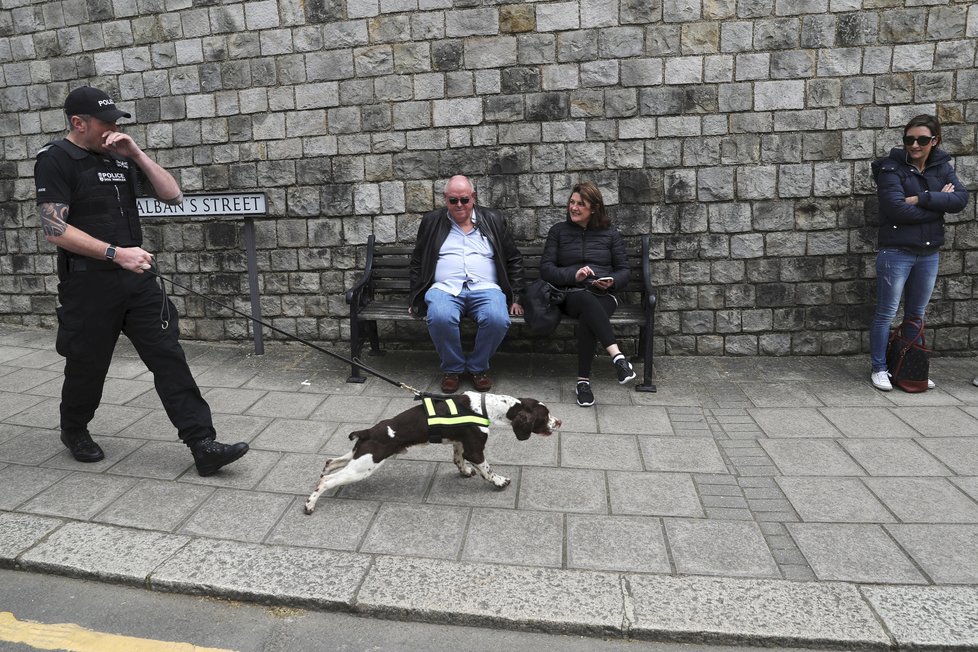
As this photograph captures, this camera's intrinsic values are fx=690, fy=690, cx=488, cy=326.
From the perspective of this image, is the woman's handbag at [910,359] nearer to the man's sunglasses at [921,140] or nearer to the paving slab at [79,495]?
the man's sunglasses at [921,140]

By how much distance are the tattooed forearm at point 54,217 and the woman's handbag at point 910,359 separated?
579 centimetres

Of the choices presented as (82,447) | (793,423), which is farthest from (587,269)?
(82,447)

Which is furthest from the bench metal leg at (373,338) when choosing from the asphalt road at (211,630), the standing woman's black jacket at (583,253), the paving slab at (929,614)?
the paving slab at (929,614)

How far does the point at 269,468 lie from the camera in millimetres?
4043

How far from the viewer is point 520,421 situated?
3.47 metres

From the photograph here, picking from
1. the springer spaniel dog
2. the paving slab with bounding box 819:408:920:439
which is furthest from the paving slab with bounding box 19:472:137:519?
the paving slab with bounding box 819:408:920:439

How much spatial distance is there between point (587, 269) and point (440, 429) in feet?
7.88

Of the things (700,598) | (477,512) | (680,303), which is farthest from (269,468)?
(680,303)

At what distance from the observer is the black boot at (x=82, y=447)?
4.11 metres

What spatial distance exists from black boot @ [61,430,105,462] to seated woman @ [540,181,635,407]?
3217 millimetres

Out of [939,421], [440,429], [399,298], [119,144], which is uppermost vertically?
[119,144]

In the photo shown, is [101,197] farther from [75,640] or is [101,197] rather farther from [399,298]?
[399,298]

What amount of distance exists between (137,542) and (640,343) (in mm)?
4204

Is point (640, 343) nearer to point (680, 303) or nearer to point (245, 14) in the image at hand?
point (680, 303)
